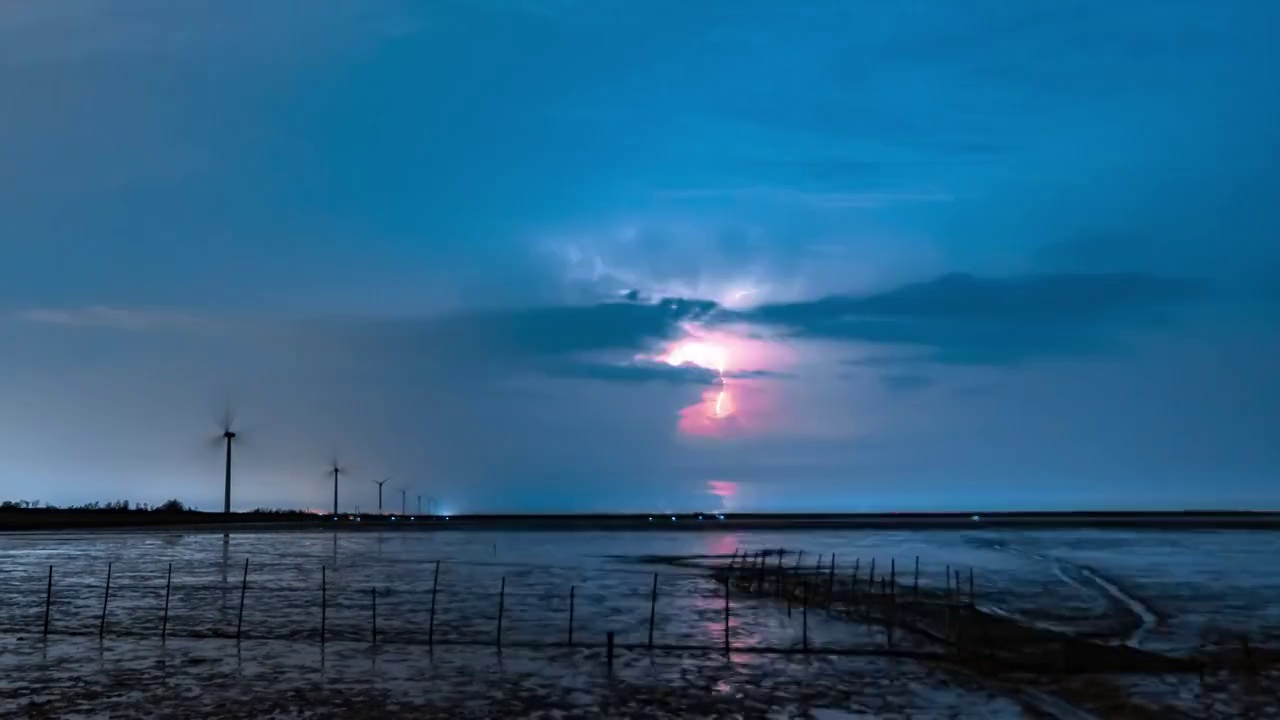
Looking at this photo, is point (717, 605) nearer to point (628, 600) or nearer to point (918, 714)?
point (628, 600)

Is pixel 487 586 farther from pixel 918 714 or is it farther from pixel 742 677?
pixel 918 714

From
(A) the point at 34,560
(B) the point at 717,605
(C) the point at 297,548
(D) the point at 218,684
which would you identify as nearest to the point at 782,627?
(B) the point at 717,605

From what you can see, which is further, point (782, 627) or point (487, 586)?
point (487, 586)

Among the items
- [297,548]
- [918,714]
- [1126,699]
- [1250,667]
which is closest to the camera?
[918,714]

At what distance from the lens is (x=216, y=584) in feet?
203

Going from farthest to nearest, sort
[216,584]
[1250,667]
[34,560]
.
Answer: [34,560], [216,584], [1250,667]

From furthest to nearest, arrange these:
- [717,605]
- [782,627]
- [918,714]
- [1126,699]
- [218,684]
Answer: [717,605], [782,627], [218,684], [1126,699], [918,714]

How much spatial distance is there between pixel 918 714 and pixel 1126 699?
6.23 m

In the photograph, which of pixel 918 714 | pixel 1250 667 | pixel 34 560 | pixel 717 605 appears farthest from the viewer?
pixel 34 560

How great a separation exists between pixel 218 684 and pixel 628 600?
91.6 ft

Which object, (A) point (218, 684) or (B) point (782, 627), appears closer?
(A) point (218, 684)

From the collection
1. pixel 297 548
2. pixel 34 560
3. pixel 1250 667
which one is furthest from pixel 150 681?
pixel 297 548

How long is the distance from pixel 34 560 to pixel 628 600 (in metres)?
52.7

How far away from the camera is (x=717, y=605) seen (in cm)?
5228
